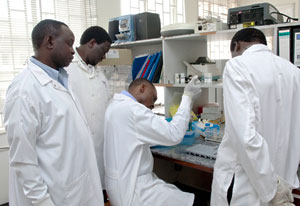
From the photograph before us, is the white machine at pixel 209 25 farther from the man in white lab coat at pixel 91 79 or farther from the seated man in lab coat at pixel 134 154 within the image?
the seated man in lab coat at pixel 134 154

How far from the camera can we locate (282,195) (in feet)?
3.98

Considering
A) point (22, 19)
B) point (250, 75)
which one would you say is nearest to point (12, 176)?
point (250, 75)

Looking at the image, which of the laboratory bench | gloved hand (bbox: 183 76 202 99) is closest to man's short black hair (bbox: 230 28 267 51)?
gloved hand (bbox: 183 76 202 99)

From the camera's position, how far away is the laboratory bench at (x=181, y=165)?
164 centimetres

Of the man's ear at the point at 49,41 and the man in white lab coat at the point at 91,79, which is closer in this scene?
the man's ear at the point at 49,41

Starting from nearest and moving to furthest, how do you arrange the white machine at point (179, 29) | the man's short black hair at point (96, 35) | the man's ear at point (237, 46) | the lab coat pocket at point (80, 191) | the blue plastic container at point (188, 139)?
1. the lab coat pocket at point (80, 191)
2. the man's ear at point (237, 46)
3. the man's short black hair at point (96, 35)
4. the blue plastic container at point (188, 139)
5. the white machine at point (179, 29)

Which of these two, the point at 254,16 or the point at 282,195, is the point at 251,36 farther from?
the point at 282,195

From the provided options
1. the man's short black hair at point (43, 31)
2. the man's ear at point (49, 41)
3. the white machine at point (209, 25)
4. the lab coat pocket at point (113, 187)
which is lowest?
the lab coat pocket at point (113, 187)

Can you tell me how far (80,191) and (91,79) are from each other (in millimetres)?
880

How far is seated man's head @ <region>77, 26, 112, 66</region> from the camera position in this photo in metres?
1.80

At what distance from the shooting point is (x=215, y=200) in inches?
53.7

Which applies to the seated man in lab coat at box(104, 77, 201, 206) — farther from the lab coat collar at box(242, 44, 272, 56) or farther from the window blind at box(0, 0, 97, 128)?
the window blind at box(0, 0, 97, 128)

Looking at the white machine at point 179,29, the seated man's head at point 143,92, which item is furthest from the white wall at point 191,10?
the seated man's head at point 143,92

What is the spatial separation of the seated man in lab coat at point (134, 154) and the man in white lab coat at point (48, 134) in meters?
0.23
